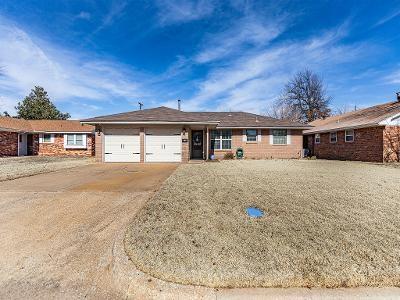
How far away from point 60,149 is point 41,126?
340 cm

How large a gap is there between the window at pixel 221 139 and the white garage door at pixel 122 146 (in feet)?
21.2

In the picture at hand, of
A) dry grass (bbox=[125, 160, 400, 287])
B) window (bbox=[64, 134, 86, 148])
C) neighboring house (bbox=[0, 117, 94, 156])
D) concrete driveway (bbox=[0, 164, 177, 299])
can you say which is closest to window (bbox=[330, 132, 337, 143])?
dry grass (bbox=[125, 160, 400, 287])

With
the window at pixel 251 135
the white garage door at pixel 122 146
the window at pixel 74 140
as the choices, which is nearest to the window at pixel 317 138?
the window at pixel 251 135

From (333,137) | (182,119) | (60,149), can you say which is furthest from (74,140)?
(333,137)

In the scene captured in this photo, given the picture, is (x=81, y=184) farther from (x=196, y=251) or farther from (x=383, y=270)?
(x=383, y=270)

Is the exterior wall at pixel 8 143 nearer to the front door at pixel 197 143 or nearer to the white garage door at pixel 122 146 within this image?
the white garage door at pixel 122 146

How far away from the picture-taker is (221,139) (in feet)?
61.4

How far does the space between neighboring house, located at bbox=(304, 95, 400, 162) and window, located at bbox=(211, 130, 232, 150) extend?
8799 mm

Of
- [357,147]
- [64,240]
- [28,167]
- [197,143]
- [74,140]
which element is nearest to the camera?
[64,240]

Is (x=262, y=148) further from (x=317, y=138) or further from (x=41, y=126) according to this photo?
(x=41, y=126)

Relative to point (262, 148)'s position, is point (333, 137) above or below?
above

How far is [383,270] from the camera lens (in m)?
2.84

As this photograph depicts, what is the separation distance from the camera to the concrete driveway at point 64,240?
262cm

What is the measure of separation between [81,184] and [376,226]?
790 centimetres
